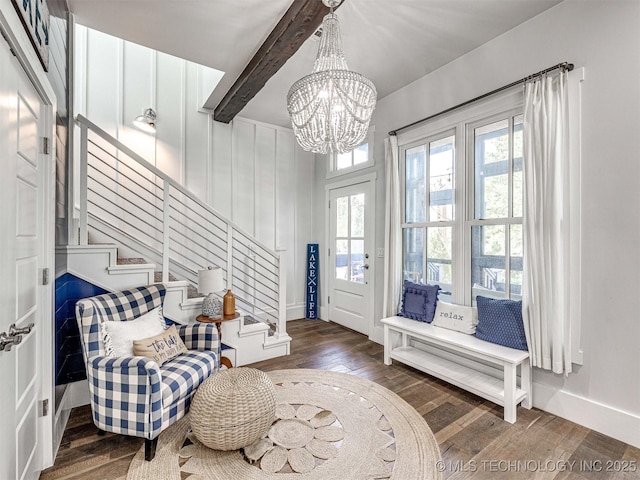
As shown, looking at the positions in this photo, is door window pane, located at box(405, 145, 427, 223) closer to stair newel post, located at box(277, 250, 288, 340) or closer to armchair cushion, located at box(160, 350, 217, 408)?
stair newel post, located at box(277, 250, 288, 340)

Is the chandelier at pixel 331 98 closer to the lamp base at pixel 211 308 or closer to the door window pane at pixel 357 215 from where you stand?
the lamp base at pixel 211 308

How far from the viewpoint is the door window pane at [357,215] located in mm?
4078

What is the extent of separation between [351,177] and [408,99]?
1.21 metres

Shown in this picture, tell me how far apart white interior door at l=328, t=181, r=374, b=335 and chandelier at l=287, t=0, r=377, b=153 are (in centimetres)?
189

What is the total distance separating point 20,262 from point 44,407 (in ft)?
2.92

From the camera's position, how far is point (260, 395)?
1820 millimetres

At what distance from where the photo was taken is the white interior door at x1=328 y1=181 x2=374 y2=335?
395 cm

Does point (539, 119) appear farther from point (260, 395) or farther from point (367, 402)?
point (260, 395)

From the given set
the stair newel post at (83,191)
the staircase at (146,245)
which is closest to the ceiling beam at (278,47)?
the staircase at (146,245)

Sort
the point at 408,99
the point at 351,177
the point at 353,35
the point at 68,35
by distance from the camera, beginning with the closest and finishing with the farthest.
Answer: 1. the point at 68,35
2. the point at 353,35
3. the point at 408,99
4. the point at 351,177

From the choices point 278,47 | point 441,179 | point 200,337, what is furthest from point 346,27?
point 200,337

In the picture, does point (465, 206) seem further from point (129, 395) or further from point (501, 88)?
point (129, 395)

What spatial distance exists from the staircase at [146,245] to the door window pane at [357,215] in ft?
4.02

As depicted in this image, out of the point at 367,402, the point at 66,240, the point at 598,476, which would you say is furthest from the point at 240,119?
the point at 598,476
